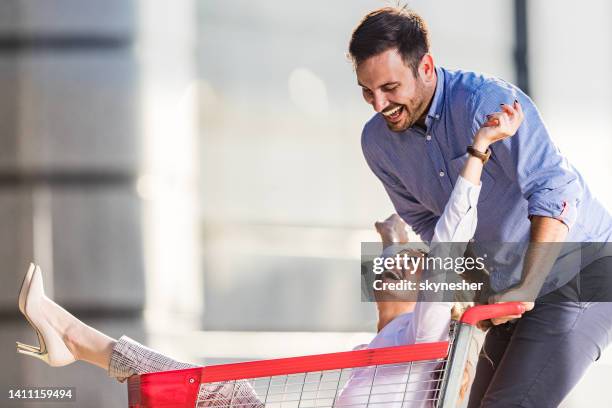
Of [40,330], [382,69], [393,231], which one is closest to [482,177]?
[382,69]

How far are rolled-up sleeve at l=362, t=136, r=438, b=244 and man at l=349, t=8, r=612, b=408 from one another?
0.04 metres

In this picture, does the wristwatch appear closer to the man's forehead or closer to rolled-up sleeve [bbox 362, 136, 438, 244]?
the man's forehead

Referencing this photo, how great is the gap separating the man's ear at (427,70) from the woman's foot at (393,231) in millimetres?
797

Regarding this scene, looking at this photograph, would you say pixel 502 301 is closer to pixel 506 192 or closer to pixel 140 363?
pixel 506 192

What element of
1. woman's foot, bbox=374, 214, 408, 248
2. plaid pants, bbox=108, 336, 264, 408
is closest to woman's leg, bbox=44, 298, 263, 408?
plaid pants, bbox=108, 336, 264, 408

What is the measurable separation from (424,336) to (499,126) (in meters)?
0.39

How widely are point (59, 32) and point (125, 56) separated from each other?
22 cm

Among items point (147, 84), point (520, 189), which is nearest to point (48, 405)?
point (147, 84)

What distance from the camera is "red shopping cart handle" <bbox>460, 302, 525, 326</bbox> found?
1.64 metres

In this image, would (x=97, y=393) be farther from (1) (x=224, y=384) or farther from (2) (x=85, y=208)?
(1) (x=224, y=384)

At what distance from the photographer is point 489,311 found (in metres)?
1.65

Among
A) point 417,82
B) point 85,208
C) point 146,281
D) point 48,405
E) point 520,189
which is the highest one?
point 417,82

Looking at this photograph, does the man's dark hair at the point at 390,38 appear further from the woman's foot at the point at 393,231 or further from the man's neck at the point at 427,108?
the woman's foot at the point at 393,231

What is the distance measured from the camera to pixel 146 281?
316 cm
